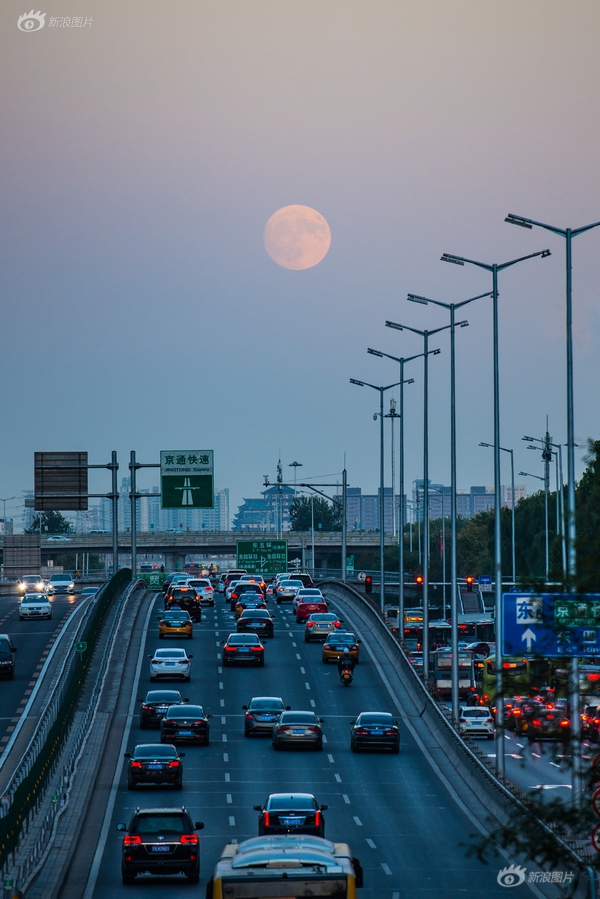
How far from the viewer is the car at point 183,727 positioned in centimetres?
4266

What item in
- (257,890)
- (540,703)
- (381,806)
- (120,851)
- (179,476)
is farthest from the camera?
(179,476)

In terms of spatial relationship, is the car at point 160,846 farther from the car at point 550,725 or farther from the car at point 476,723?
the car at point 476,723

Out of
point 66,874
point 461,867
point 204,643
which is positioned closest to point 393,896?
point 461,867

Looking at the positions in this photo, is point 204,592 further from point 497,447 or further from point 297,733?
point 497,447

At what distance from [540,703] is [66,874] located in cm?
1296

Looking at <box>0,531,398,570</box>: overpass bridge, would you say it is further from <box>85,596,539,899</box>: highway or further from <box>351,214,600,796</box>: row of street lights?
<box>85,596,539,899</box>: highway

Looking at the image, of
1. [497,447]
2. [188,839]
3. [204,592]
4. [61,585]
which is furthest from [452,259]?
[61,585]

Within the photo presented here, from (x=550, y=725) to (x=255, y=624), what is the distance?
173 ft

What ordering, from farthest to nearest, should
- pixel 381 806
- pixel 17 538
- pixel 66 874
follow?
pixel 17 538, pixel 381 806, pixel 66 874

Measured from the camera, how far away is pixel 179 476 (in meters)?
73.4

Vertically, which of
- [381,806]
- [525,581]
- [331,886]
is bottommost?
[381,806]

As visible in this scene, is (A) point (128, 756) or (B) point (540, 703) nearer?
(B) point (540, 703)

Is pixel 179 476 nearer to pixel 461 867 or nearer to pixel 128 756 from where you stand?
pixel 128 756

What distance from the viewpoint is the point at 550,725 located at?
16328mm
